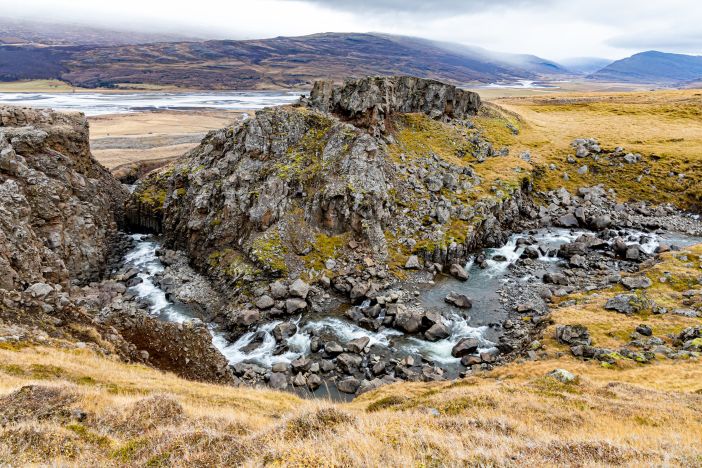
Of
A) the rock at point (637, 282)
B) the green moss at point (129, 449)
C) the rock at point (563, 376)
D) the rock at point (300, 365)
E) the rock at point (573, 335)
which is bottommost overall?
the rock at point (300, 365)

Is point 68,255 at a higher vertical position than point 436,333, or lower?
higher

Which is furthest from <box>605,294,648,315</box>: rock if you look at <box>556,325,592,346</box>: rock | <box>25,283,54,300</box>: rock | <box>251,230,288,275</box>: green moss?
<box>25,283,54,300</box>: rock

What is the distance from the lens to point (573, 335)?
112 feet

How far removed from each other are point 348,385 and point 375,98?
46525 mm

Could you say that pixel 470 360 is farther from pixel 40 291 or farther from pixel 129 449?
pixel 40 291

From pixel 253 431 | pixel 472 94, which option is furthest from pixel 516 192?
pixel 253 431

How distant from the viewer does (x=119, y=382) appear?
846 inches

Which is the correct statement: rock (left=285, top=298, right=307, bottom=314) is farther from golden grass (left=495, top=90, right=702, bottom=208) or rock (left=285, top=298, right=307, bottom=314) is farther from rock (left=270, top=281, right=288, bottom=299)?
golden grass (left=495, top=90, right=702, bottom=208)

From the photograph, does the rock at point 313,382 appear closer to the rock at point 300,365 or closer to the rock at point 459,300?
the rock at point 300,365

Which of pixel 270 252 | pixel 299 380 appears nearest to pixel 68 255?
pixel 270 252

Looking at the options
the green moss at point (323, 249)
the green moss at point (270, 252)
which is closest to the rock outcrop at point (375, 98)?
the green moss at point (323, 249)

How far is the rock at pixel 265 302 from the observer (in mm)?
40781

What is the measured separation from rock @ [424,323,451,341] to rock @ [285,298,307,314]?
485 inches

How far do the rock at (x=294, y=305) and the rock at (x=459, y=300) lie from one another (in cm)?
1498
